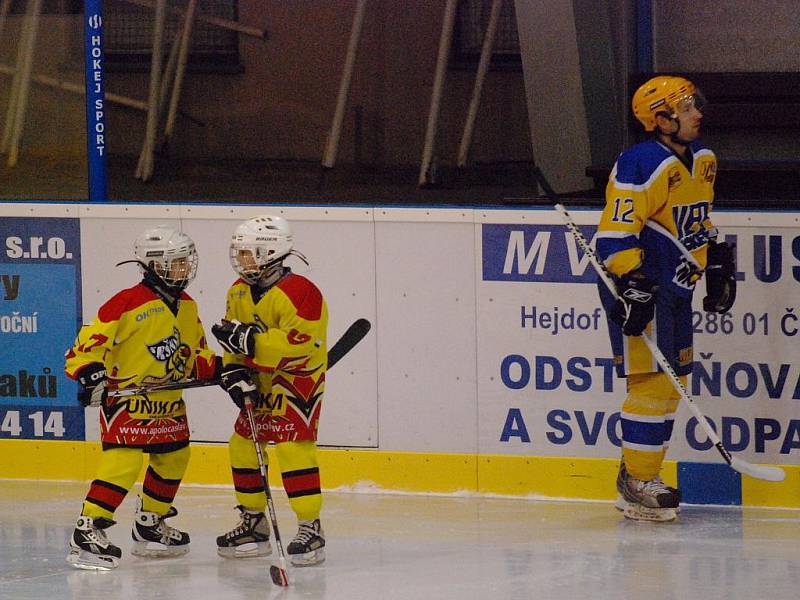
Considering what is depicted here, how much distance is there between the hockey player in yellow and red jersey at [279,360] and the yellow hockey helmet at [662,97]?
1.23 meters

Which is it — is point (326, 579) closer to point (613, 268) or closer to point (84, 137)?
point (613, 268)

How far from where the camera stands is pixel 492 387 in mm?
5488

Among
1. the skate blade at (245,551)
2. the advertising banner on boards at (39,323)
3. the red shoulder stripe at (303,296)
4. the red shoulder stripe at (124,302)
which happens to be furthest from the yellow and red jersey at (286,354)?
the advertising banner on boards at (39,323)

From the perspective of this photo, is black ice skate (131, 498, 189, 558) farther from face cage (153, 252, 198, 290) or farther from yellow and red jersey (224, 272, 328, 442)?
face cage (153, 252, 198, 290)

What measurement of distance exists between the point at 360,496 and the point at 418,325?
647 millimetres

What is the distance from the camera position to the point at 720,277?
5.02m

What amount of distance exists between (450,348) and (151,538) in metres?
1.33

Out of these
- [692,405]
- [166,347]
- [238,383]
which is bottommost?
[692,405]

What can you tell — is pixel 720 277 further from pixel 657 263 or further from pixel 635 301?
pixel 635 301

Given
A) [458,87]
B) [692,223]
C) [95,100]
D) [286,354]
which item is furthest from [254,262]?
[458,87]

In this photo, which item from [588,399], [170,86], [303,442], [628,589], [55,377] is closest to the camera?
[628,589]

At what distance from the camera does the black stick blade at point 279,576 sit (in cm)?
438

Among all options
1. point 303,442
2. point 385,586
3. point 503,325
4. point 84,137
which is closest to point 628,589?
point 385,586

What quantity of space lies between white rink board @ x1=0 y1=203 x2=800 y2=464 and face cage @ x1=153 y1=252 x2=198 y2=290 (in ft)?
3.32
